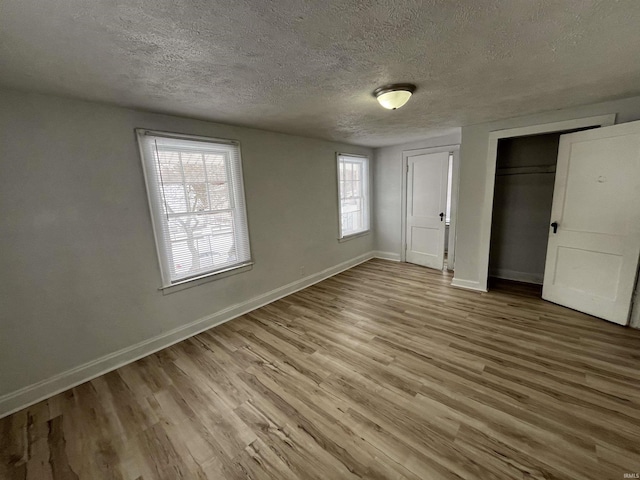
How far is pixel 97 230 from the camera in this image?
2.17m

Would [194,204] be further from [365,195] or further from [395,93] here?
[365,195]

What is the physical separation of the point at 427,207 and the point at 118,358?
478 cm

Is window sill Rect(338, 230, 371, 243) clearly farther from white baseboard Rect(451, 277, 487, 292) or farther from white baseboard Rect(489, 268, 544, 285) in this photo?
white baseboard Rect(489, 268, 544, 285)

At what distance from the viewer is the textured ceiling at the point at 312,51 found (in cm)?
114

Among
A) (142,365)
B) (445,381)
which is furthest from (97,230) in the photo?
(445,381)

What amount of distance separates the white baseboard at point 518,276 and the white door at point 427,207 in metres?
0.84

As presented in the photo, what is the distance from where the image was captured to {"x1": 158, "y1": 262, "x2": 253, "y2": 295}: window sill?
2614 mm

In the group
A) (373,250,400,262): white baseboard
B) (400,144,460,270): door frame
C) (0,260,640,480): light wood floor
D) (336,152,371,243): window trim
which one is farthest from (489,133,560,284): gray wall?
(336,152,371,243): window trim

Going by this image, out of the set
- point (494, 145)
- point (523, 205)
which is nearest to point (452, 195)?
point (523, 205)

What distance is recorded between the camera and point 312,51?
1.47m

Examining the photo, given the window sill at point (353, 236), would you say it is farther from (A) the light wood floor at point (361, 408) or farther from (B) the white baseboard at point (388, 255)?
(A) the light wood floor at point (361, 408)

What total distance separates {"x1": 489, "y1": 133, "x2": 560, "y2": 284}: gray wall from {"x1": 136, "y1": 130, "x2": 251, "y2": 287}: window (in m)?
3.72

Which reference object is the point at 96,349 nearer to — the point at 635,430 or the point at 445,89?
the point at 445,89

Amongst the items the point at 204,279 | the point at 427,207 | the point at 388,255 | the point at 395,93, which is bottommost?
the point at 388,255
